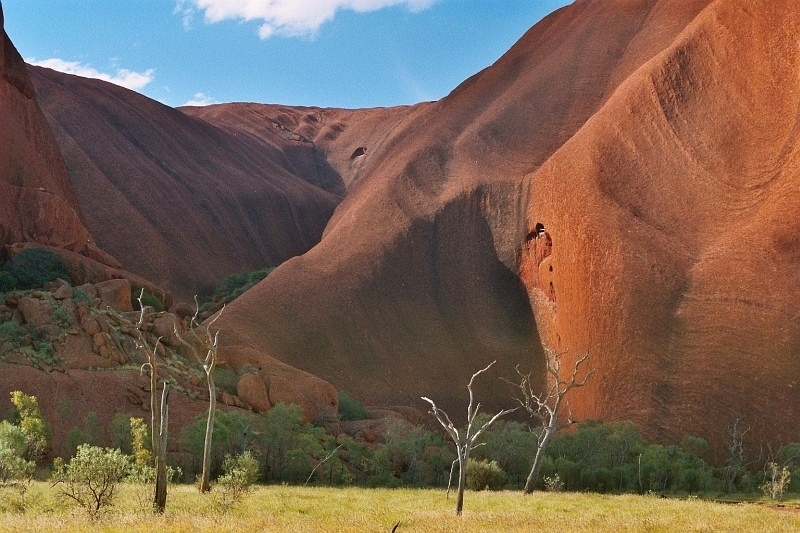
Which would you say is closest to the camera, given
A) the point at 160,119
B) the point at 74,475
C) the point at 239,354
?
the point at 74,475

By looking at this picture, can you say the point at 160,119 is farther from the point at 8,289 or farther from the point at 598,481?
the point at 598,481

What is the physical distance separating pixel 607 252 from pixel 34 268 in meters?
34.8

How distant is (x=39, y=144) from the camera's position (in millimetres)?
66438

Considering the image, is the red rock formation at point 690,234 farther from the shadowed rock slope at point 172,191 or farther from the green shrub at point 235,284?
the shadowed rock slope at point 172,191

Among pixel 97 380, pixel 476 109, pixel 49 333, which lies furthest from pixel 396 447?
pixel 476 109

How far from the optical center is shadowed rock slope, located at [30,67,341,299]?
82500 mm

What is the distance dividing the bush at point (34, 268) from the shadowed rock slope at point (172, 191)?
2515cm

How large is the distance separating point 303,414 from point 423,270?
2787 cm

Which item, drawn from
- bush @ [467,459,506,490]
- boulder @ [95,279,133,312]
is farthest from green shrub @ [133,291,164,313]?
bush @ [467,459,506,490]

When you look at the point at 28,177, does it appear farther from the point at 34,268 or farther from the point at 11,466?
the point at 11,466

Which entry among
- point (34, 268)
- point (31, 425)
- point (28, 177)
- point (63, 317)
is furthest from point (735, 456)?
point (28, 177)

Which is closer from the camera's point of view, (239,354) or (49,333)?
(49,333)

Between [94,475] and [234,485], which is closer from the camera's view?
[94,475]

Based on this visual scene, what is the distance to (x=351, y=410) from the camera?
168 ft
